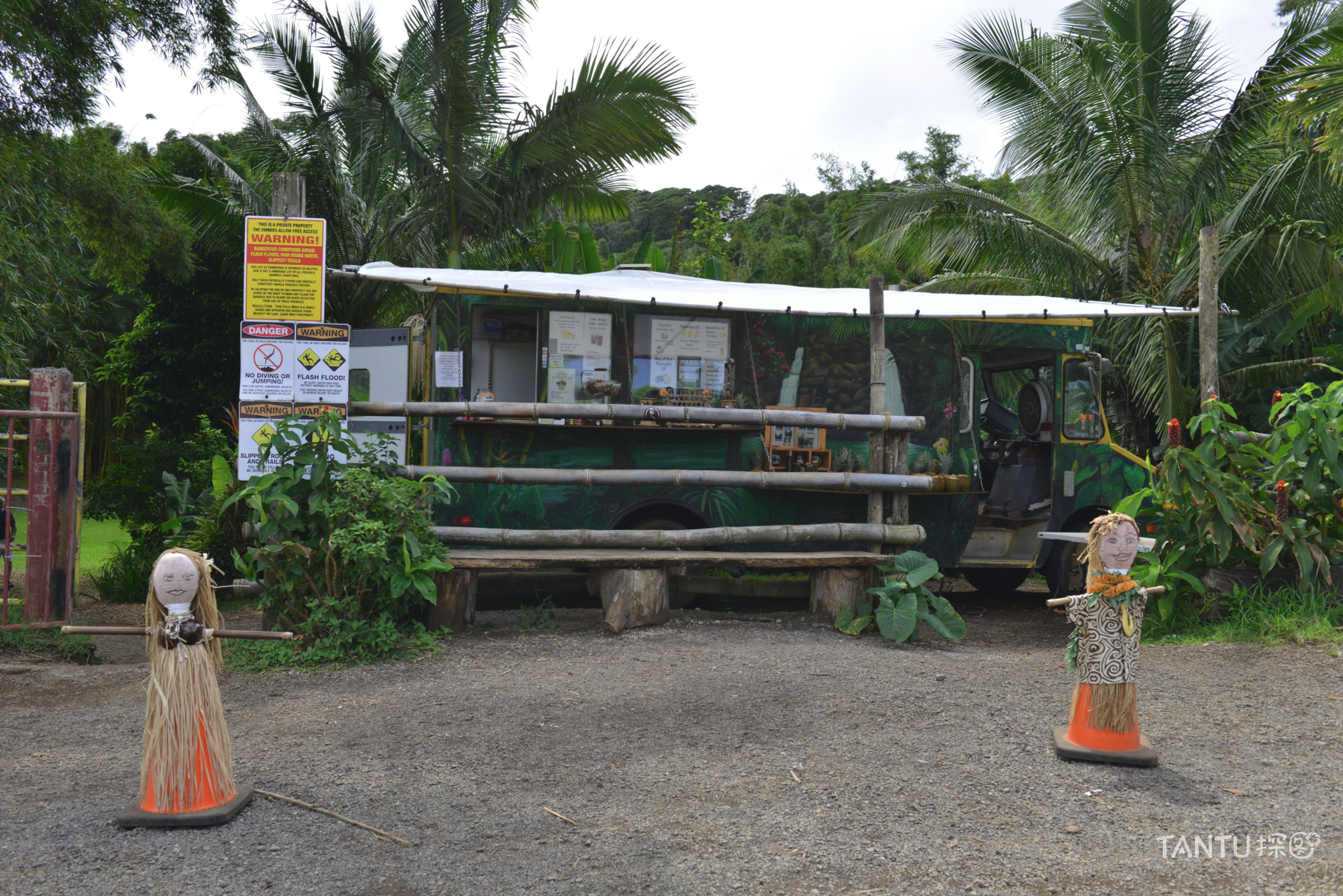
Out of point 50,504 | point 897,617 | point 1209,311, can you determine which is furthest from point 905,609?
point 50,504

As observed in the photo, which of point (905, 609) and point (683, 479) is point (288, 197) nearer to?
point (683, 479)

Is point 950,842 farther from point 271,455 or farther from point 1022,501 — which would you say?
point 1022,501

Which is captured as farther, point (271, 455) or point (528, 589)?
point (528, 589)

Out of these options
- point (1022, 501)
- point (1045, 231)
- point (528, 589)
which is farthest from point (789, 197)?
point (528, 589)

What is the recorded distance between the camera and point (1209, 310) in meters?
7.46

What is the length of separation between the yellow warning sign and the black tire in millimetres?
6512

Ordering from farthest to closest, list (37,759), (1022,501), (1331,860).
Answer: (1022,501) → (37,759) → (1331,860)

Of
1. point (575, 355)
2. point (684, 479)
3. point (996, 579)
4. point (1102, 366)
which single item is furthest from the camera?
point (996, 579)

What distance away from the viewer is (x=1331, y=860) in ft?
10.0

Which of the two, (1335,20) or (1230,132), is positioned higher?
(1335,20)

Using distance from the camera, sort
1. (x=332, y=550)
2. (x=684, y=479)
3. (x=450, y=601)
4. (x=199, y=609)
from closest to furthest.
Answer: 1. (x=199, y=609)
2. (x=332, y=550)
3. (x=450, y=601)
4. (x=684, y=479)

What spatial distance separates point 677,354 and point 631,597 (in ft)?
7.39

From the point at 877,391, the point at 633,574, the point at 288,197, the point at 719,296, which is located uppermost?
the point at 288,197

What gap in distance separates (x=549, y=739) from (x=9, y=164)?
6.57 meters
